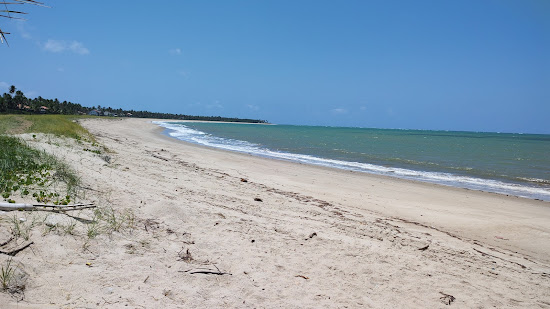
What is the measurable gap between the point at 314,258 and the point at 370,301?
1.17m

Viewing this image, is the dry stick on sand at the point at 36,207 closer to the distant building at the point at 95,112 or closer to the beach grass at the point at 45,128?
the beach grass at the point at 45,128

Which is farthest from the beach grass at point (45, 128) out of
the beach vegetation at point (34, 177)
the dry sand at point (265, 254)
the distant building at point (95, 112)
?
the distant building at point (95, 112)

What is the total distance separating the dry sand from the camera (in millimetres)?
3570

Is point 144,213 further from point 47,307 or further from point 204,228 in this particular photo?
point 47,307

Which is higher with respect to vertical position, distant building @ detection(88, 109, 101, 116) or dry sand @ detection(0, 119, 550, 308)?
distant building @ detection(88, 109, 101, 116)

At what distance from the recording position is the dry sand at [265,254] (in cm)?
357

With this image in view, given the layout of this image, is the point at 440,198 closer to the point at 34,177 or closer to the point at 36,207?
the point at 36,207

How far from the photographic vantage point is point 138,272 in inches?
151

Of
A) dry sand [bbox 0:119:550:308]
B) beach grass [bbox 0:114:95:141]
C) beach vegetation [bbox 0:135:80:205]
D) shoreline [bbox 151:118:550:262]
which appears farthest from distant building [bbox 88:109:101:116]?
beach vegetation [bbox 0:135:80:205]

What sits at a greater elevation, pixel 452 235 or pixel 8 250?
pixel 8 250

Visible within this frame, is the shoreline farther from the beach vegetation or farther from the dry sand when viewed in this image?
the beach vegetation

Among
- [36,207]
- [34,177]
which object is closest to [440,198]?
[36,207]

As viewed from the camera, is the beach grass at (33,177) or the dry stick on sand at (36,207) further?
the beach grass at (33,177)

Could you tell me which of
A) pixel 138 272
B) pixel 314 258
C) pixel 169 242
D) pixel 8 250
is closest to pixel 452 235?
pixel 314 258
